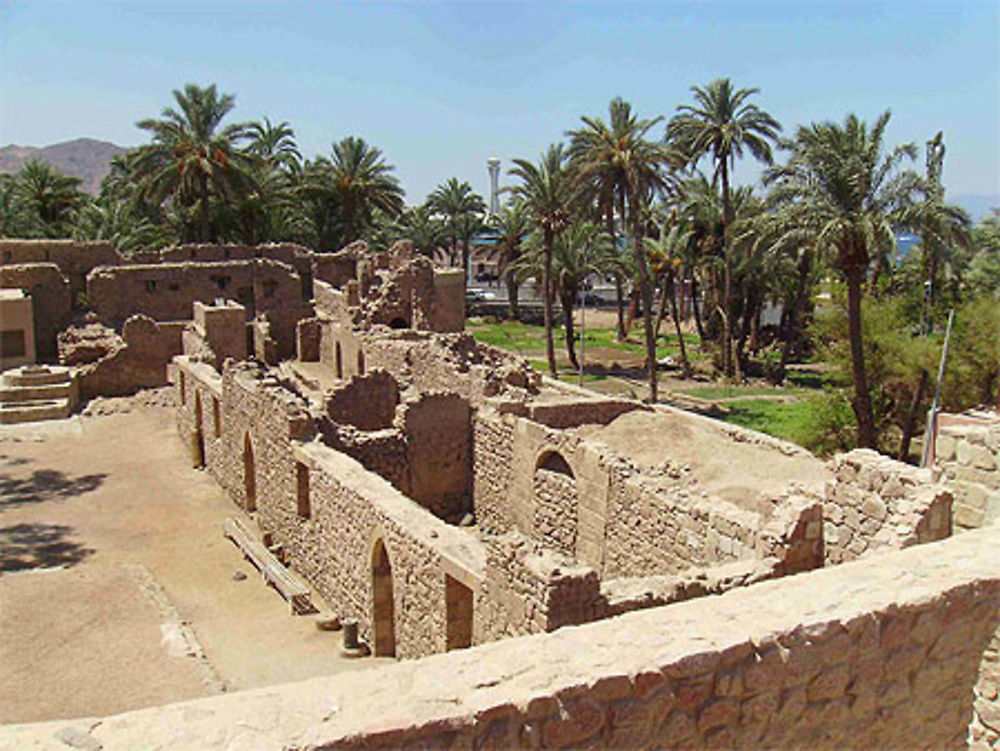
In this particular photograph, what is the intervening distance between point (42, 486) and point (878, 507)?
15428 mm

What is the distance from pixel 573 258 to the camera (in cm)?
3784

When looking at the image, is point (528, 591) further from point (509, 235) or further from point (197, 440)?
point (509, 235)

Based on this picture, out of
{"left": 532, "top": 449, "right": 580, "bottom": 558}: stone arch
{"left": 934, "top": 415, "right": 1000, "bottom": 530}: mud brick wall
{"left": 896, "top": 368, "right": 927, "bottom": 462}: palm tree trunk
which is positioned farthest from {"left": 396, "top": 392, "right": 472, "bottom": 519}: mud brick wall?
{"left": 896, "top": 368, "right": 927, "bottom": 462}: palm tree trunk

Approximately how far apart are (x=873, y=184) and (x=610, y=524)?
40.6 feet

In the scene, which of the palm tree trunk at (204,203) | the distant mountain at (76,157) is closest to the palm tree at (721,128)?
the palm tree trunk at (204,203)

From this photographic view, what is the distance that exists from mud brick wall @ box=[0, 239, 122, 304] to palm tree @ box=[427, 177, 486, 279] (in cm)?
2458

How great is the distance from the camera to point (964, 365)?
903 inches

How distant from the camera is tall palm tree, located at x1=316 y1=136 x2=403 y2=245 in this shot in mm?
43500

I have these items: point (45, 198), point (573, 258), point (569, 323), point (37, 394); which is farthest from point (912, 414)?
point (45, 198)

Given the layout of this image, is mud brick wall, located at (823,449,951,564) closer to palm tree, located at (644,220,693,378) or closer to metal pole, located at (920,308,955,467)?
metal pole, located at (920,308,955,467)

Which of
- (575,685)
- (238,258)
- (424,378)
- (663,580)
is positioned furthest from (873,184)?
(238,258)

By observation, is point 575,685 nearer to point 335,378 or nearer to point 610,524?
point 610,524

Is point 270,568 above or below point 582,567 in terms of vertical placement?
below

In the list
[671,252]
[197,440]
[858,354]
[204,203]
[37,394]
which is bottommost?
[197,440]
